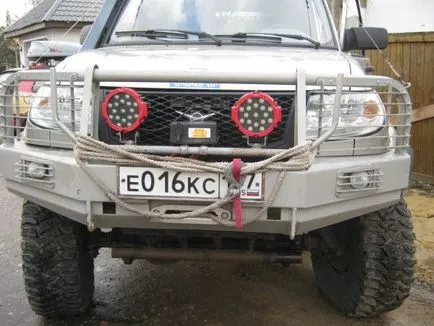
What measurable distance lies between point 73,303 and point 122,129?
1.40 metres

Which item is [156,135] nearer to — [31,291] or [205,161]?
[205,161]

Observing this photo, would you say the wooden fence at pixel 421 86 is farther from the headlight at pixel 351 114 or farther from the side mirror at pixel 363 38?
the headlight at pixel 351 114

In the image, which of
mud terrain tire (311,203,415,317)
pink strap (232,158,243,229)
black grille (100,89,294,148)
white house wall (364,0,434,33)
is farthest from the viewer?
white house wall (364,0,434,33)

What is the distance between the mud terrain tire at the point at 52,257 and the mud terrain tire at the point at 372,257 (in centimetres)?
146

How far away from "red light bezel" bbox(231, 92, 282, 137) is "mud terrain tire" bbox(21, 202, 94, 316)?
128 cm

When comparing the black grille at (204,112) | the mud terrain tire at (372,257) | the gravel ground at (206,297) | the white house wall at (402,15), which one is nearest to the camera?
the black grille at (204,112)

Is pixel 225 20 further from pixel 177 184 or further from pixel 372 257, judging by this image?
pixel 372 257

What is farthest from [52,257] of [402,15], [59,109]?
[402,15]

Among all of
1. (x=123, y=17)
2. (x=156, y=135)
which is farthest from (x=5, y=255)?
(x=156, y=135)

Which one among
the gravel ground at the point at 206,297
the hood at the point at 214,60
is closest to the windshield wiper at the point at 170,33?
the hood at the point at 214,60

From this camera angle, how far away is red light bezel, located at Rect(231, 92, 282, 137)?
2768 mm

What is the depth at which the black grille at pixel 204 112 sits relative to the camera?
296 centimetres

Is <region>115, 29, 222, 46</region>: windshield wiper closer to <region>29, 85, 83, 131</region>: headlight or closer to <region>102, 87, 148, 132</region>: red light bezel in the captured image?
<region>29, 85, 83, 131</region>: headlight

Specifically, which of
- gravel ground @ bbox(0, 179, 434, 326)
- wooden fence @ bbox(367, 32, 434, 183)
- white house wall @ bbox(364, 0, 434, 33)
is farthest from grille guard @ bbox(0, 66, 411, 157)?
white house wall @ bbox(364, 0, 434, 33)
